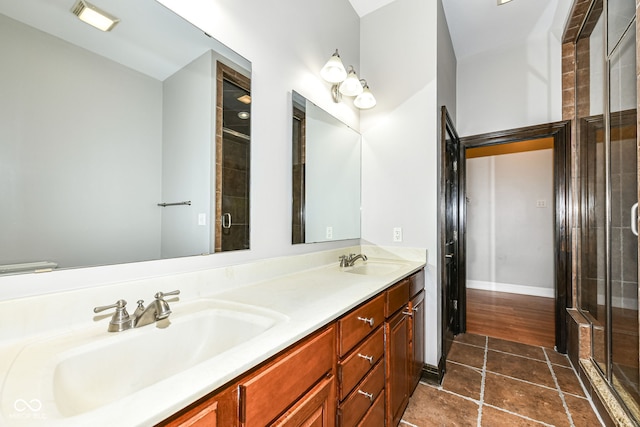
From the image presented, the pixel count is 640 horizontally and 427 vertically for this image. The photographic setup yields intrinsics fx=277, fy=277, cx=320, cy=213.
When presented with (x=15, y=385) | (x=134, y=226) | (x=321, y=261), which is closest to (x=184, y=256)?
(x=134, y=226)

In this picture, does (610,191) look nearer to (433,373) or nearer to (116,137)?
(433,373)

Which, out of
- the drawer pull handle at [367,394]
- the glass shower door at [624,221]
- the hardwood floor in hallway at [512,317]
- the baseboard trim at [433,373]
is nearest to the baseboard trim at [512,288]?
the hardwood floor in hallway at [512,317]

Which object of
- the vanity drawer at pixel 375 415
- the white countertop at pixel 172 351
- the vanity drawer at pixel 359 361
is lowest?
the vanity drawer at pixel 375 415

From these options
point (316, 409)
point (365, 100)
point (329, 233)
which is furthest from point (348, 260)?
point (365, 100)

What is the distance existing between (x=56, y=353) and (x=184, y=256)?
0.49 meters

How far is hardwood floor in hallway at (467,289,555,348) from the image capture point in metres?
2.78

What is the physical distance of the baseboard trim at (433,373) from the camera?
1.98 m

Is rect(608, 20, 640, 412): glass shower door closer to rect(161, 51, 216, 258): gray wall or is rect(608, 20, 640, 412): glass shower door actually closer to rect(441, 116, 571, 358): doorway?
rect(441, 116, 571, 358): doorway

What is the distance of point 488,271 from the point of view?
452 cm

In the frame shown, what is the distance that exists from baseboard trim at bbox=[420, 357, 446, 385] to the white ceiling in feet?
9.48

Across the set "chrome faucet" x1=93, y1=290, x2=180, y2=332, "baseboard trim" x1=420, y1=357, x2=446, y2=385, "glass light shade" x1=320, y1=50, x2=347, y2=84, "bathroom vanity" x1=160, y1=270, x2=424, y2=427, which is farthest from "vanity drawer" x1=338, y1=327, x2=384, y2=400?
"glass light shade" x1=320, y1=50, x2=347, y2=84

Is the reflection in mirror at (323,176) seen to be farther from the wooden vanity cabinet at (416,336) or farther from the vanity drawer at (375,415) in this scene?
the vanity drawer at (375,415)

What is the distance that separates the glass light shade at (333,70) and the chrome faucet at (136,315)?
1.62m

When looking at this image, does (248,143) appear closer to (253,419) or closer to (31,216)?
(31,216)
